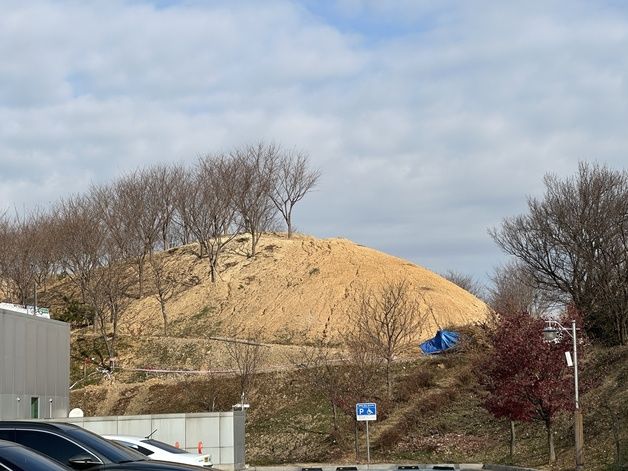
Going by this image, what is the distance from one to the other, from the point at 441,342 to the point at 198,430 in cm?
3031

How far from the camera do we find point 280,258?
255 ft

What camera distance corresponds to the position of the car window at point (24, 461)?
9219mm

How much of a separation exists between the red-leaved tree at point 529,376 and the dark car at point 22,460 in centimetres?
2515

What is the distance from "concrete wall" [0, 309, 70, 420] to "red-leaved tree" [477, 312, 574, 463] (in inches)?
570

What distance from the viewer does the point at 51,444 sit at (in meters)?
12.8

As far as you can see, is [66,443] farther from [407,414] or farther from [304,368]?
[304,368]

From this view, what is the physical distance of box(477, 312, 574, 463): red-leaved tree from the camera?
33.0 metres

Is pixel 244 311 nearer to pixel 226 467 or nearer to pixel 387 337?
pixel 387 337

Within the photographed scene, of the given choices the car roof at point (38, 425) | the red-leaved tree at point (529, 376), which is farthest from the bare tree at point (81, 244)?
the car roof at point (38, 425)

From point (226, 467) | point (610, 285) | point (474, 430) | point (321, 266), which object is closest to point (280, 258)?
point (321, 266)

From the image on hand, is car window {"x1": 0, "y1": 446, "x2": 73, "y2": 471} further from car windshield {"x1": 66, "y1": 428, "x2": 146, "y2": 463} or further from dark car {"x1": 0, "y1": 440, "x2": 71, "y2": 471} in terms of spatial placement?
car windshield {"x1": 66, "y1": 428, "x2": 146, "y2": 463}

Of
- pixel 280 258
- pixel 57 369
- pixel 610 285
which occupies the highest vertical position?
pixel 280 258

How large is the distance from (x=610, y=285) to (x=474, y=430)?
13.6m

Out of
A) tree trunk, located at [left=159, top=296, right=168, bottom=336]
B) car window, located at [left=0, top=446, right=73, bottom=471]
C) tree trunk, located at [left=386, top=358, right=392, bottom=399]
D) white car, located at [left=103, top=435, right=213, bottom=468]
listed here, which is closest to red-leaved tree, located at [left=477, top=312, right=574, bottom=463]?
tree trunk, located at [left=386, top=358, right=392, bottom=399]
